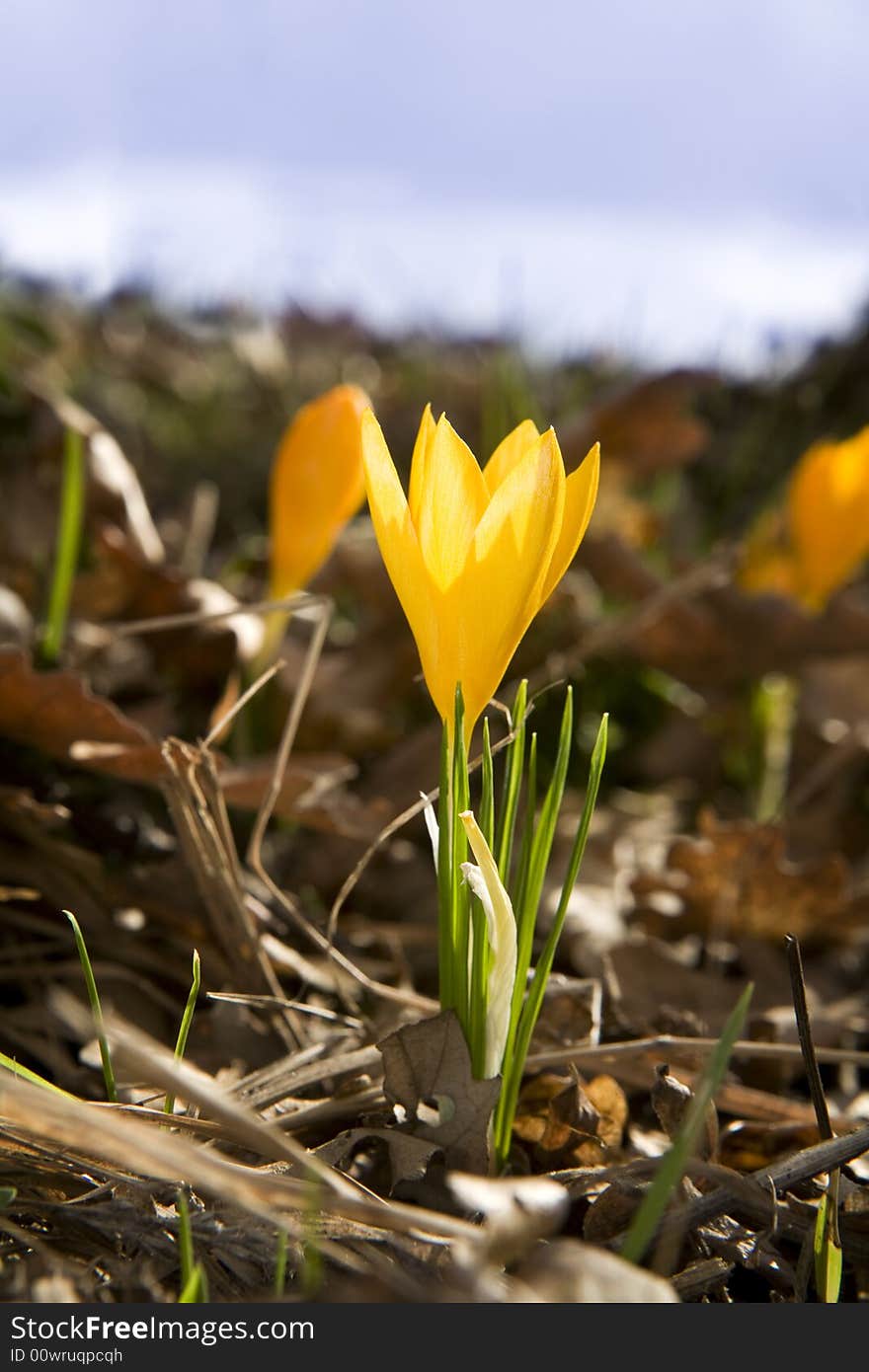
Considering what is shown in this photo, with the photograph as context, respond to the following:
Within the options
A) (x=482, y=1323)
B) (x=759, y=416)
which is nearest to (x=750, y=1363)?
(x=482, y=1323)

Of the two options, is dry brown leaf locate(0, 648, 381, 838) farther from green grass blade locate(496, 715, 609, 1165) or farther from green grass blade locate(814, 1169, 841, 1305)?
green grass blade locate(814, 1169, 841, 1305)

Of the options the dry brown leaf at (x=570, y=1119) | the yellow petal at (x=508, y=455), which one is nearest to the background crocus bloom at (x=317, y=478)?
the yellow petal at (x=508, y=455)

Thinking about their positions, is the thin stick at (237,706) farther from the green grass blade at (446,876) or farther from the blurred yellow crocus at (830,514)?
the blurred yellow crocus at (830,514)

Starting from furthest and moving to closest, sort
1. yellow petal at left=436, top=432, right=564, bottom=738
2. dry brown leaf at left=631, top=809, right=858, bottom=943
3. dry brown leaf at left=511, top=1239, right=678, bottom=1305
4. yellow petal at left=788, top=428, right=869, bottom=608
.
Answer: yellow petal at left=788, top=428, right=869, bottom=608 < dry brown leaf at left=631, top=809, right=858, bottom=943 < yellow petal at left=436, top=432, right=564, bottom=738 < dry brown leaf at left=511, top=1239, right=678, bottom=1305

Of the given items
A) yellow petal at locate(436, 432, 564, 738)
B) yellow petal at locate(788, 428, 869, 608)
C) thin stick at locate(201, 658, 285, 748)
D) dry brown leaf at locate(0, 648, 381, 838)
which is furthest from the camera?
yellow petal at locate(788, 428, 869, 608)

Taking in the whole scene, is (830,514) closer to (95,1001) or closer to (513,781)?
(513,781)

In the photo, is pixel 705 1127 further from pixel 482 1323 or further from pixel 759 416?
pixel 759 416

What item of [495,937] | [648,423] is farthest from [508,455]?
[648,423]

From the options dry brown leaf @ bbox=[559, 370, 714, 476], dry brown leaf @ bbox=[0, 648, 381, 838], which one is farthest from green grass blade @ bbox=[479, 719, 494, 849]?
dry brown leaf @ bbox=[559, 370, 714, 476]
